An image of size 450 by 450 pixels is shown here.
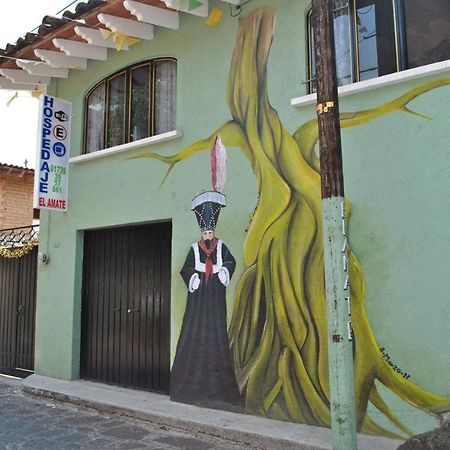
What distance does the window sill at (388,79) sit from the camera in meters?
5.30

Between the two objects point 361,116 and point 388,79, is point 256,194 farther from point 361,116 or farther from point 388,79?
point 388,79

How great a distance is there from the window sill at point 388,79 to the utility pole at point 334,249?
990mm

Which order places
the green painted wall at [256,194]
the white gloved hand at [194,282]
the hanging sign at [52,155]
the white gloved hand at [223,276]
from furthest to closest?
1. the hanging sign at [52,155]
2. the white gloved hand at [194,282]
3. the white gloved hand at [223,276]
4. the green painted wall at [256,194]

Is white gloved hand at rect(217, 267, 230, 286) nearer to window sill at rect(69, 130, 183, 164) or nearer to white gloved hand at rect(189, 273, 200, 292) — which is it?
white gloved hand at rect(189, 273, 200, 292)

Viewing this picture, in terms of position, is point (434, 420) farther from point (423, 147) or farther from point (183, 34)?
point (183, 34)

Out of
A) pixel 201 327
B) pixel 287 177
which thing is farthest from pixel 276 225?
pixel 201 327

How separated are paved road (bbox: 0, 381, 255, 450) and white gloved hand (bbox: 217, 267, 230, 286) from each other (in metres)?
1.84

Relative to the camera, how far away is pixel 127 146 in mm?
8102

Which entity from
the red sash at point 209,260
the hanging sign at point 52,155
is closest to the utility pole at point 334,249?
the red sash at point 209,260

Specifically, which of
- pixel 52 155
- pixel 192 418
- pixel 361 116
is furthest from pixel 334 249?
pixel 52 155

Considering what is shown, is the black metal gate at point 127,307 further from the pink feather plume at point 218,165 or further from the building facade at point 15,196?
the building facade at point 15,196

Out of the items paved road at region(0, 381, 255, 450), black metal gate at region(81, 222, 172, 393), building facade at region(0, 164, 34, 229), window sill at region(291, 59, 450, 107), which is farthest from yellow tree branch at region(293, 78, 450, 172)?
building facade at region(0, 164, 34, 229)

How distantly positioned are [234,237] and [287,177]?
41.4 inches
